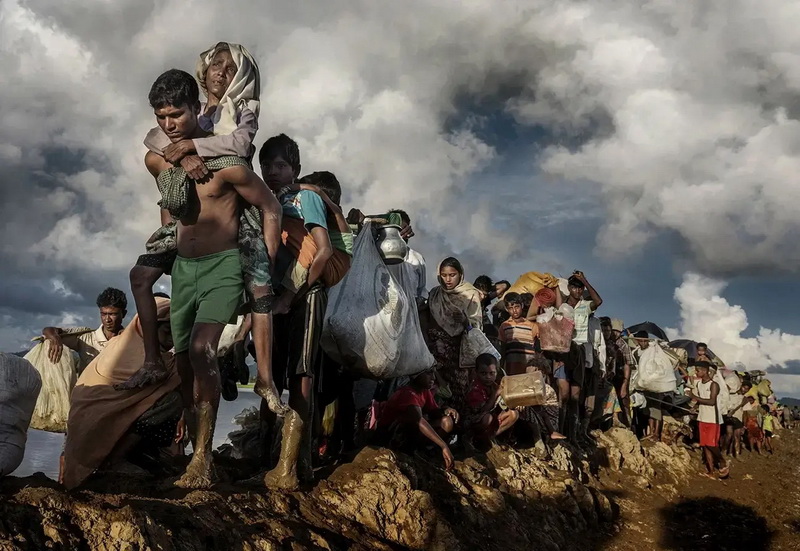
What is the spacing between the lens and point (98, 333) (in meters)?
4.75

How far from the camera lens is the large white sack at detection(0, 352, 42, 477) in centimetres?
248

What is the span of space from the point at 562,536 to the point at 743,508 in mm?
4551

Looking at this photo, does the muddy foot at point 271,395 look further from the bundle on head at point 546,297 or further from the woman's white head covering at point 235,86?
the bundle on head at point 546,297

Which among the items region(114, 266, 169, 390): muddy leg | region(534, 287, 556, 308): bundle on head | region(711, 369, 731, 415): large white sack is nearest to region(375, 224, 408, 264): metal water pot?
region(114, 266, 169, 390): muddy leg

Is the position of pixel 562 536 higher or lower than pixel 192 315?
lower

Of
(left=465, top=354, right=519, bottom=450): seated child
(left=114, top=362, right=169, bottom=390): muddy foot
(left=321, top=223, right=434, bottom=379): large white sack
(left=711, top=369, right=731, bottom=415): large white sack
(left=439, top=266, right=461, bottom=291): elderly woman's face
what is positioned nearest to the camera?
(left=114, top=362, right=169, bottom=390): muddy foot

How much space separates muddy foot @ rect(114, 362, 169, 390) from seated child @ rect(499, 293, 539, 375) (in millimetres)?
4312

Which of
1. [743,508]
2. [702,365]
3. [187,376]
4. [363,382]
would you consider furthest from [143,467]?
[702,365]

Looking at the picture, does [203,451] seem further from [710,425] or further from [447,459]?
[710,425]

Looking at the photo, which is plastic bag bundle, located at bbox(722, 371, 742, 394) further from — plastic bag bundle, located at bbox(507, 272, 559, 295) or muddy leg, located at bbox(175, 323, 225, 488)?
muddy leg, located at bbox(175, 323, 225, 488)

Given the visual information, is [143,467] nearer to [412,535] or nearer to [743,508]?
[412,535]

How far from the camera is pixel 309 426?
330 cm

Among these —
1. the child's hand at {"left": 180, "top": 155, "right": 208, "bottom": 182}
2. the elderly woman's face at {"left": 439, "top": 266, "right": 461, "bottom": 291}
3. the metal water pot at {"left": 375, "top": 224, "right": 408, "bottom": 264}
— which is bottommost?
the child's hand at {"left": 180, "top": 155, "right": 208, "bottom": 182}

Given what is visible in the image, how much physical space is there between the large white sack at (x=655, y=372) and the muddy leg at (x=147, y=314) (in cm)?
959
